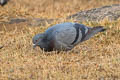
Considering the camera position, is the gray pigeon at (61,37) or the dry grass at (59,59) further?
the gray pigeon at (61,37)

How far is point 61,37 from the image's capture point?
244 inches

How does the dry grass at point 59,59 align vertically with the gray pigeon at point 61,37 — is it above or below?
below

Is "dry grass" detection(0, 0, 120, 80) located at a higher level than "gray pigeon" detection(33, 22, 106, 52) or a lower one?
lower

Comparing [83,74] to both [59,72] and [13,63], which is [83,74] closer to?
[59,72]

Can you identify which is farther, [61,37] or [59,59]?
[61,37]

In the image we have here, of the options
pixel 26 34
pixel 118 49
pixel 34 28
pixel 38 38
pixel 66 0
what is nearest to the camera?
pixel 38 38

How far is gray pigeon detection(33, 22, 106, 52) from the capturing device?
20.2ft

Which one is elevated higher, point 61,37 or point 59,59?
point 61,37

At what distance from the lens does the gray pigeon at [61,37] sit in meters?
6.15

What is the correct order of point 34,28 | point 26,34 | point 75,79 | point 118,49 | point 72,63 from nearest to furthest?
point 75,79, point 72,63, point 118,49, point 26,34, point 34,28

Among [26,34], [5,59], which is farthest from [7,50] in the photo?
[26,34]

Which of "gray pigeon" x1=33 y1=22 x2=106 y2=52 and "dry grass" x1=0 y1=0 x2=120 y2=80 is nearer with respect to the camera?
"dry grass" x1=0 y1=0 x2=120 y2=80

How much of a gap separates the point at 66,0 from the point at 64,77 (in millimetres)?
10094

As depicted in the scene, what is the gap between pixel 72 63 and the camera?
576 cm
